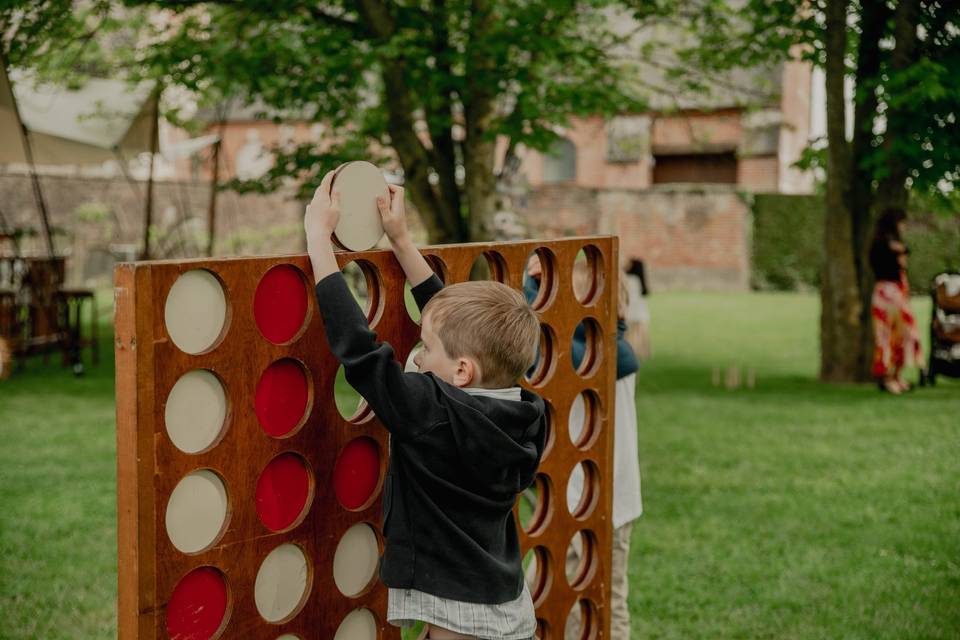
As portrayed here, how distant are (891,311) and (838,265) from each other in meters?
0.87

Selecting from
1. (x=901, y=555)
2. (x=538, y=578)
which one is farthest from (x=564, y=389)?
(x=901, y=555)

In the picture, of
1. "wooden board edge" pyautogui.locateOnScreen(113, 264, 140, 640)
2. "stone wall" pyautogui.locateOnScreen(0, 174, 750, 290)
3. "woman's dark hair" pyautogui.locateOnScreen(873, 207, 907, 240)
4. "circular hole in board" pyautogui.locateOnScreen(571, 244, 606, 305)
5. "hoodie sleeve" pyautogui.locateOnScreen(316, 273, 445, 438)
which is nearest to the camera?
"wooden board edge" pyautogui.locateOnScreen(113, 264, 140, 640)

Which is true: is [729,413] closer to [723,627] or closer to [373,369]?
[723,627]

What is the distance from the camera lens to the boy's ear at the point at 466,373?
2229 millimetres

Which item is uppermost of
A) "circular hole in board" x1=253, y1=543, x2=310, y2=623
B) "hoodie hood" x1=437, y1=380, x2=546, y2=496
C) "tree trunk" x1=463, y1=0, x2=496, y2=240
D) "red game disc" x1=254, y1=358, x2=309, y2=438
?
"tree trunk" x1=463, y1=0, x2=496, y2=240

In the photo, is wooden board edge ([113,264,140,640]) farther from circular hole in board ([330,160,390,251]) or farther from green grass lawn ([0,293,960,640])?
green grass lawn ([0,293,960,640])

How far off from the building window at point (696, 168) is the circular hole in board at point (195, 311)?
33117 millimetres

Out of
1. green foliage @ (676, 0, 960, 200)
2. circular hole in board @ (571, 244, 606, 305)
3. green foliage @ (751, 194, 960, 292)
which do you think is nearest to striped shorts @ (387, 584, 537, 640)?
circular hole in board @ (571, 244, 606, 305)

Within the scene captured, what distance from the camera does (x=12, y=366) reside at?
11.5m

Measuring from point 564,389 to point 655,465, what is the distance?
14.6ft

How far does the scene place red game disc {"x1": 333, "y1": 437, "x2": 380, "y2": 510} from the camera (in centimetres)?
234

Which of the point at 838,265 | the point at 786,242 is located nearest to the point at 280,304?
the point at 838,265

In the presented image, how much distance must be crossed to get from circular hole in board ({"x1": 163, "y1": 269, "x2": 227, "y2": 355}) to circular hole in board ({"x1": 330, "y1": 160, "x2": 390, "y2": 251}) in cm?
33

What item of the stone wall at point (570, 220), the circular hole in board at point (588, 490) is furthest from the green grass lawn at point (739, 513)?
the stone wall at point (570, 220)
